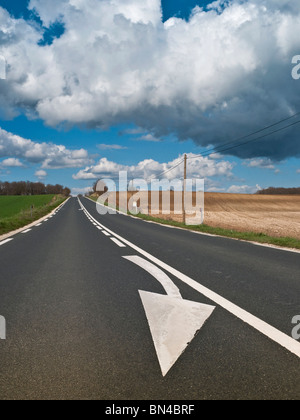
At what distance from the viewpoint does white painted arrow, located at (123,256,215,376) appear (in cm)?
279

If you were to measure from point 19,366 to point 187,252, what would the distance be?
6667 mm

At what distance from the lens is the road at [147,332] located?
227 cm

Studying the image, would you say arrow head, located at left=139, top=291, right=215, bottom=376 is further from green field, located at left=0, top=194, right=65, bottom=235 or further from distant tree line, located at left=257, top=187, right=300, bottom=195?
distant tree line, located at left=257, top=187, right=300, bottom=195

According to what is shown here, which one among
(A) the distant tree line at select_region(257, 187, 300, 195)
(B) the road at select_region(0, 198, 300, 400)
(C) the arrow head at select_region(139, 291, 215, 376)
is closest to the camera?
(B) the road at select_region(0, 198, 300, 400)

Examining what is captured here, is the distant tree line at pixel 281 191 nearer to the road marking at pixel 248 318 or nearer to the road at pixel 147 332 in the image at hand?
the road at pixel 147 332

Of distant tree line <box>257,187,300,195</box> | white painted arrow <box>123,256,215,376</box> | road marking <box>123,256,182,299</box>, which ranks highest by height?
distant tree line <box>257,187,300,195</box>

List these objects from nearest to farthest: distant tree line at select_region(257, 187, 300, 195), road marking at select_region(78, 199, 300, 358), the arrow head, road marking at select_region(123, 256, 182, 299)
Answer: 1. the arrow head
2. road marking at select_region(78, 199, 300, 358)
3. road marking at select_region(123, 256, 182, 299)
4. distant tree line at select_region(257, 187, 300, 195)

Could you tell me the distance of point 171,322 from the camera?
3508 millimetres

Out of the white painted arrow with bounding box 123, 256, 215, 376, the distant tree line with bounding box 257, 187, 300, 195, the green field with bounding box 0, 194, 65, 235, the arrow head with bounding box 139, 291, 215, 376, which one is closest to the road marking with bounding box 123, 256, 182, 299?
the white painted arrow with bounding box 123, 256, 215, 376

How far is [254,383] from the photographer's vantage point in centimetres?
229

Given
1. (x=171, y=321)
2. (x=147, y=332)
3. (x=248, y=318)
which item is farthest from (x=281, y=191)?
(x=147, y=332)

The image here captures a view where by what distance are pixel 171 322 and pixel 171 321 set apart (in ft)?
0.10

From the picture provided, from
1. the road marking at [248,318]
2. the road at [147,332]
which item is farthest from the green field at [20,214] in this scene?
the road marking at [248,318]
